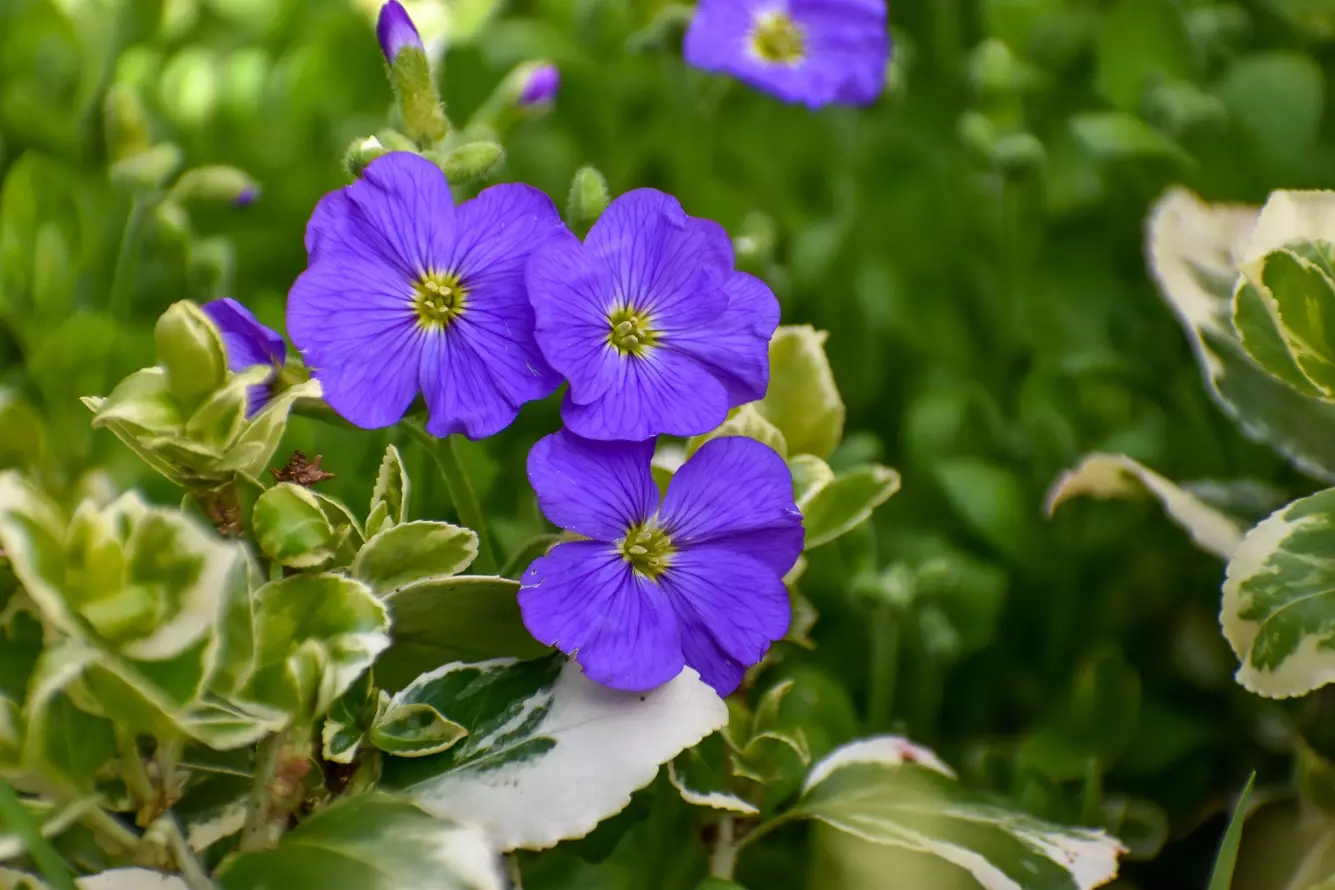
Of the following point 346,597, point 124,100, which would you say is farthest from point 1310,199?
point 124,100

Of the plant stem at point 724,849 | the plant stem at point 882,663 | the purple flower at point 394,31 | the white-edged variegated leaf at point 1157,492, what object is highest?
the purple flower at point 394,31

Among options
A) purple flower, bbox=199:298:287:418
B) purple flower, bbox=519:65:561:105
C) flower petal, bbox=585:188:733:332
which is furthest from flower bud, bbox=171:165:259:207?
flower petal, bbox=585:188:733:332

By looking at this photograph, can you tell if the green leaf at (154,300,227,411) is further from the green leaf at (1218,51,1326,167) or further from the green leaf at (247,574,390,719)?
the green leaf at (1218,51,1326,167)

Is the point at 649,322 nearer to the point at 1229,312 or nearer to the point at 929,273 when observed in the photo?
the point at 1229,312

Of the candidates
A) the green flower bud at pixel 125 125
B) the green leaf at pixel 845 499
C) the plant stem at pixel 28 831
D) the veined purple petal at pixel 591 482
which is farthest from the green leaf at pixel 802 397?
the green flower bud at pixel 125 125

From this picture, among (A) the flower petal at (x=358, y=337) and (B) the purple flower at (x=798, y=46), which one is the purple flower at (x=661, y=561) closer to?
(A) the flower petal at (x=358, y=337)

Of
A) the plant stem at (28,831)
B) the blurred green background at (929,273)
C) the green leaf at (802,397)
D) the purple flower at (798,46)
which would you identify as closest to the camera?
the plant stem at (28,831)

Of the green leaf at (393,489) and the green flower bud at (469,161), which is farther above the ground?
the green flower bud at (469,161)
